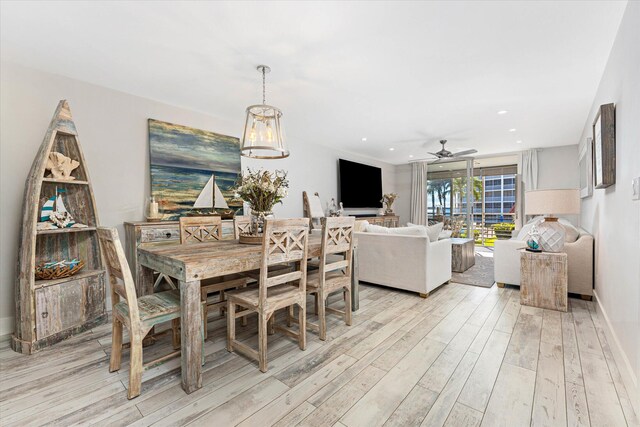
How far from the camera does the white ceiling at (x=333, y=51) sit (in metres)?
1.91

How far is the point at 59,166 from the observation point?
8.29 feet

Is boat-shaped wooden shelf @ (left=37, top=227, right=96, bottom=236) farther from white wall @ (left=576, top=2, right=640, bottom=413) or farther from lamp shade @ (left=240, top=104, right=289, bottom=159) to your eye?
white wall @ (left=576, top=2, right=640, bottom=413)

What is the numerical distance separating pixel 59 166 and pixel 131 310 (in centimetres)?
183

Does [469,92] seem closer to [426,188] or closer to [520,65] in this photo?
[520,65]

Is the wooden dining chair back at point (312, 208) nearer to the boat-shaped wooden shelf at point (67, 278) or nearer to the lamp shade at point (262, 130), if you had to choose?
the lamp shade at point (262, 130)

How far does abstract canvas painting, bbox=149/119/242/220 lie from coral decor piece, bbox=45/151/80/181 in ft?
2.86

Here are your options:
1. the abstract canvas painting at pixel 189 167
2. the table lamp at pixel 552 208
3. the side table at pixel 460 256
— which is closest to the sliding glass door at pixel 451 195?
the side table at pixel 460 256

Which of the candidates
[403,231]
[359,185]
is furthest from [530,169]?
[403,231]

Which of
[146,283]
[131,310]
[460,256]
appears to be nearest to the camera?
[131,310]

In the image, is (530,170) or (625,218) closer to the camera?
(625,218)

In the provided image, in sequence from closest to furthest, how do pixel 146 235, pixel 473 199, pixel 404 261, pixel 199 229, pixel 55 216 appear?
pixel 55 216 < pixel 199 229 < pixel 146 235 < pixel 404 261 < pixel 473 199

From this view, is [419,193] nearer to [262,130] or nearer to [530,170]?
[530,170]

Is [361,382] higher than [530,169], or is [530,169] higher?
[530,169]

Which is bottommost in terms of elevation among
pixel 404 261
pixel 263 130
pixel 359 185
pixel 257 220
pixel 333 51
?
pixel 404 261
